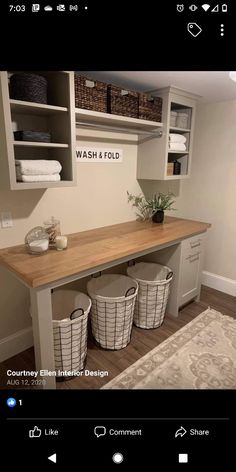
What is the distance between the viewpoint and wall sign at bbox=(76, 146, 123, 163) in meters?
1.84

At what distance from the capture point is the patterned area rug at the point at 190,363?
4.80 ft

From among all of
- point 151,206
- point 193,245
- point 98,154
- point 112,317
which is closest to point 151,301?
point 112,317

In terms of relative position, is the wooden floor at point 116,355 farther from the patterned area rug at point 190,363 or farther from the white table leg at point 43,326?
the white table leg at point 43,326

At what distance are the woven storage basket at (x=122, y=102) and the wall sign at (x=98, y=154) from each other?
12.3 inches

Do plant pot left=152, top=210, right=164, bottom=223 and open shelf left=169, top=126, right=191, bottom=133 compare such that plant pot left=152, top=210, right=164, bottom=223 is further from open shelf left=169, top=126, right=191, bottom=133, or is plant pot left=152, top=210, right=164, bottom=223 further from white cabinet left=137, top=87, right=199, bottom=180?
open shelf left=169, top=126, right=191, bottom=133

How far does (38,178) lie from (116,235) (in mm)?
716

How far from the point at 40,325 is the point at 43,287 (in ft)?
0.61

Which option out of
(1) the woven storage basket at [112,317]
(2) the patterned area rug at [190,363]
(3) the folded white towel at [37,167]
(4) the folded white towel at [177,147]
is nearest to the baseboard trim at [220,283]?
(2) the patterned area rug at [190,363]

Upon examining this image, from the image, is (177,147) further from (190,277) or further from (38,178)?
(38,178)

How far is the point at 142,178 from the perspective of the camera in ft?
7.61

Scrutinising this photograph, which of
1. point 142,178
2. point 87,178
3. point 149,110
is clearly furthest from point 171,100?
point 87,178

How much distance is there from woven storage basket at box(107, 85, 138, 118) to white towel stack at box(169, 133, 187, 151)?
42 cm
